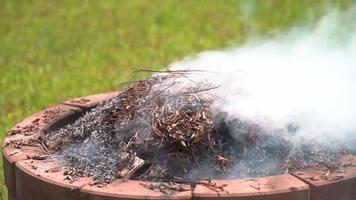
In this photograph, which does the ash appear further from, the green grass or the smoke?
the green grass

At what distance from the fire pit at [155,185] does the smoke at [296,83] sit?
0.84 ft

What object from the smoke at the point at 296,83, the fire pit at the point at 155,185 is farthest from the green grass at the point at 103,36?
the smoke at the point at 296,83

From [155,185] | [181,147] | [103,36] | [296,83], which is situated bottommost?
[155,185]

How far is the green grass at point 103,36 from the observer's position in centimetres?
710

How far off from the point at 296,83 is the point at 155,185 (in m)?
1.05

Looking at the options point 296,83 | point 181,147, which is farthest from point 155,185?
point 296,83

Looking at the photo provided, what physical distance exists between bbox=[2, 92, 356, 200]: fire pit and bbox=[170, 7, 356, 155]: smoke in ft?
0.84

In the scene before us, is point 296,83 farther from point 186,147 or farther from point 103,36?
point 103,36

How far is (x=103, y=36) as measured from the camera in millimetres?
9109

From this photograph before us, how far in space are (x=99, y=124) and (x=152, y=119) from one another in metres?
0.40

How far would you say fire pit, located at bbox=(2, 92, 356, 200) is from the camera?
8.41 ft

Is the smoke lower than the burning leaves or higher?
higher

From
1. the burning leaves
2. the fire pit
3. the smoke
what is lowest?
the fire pit

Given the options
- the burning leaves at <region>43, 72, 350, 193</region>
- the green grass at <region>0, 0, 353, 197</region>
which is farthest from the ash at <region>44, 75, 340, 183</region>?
the green grass at <region>0, 0, 353, 197</region>
